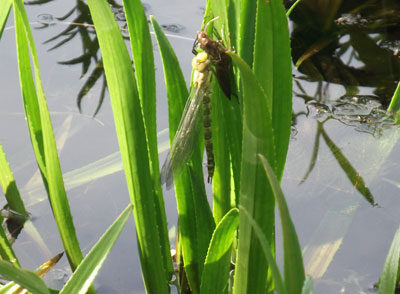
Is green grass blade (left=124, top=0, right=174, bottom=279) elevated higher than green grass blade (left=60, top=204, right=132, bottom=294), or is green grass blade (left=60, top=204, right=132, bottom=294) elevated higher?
Result: green grass blade (left=124, top=0, right=174, bottom=279)

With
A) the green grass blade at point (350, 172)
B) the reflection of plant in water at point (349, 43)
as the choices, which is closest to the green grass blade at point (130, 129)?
the green grass blade at point (350, 172)

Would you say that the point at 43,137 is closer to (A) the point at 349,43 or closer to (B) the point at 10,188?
(B) the point at 10,188

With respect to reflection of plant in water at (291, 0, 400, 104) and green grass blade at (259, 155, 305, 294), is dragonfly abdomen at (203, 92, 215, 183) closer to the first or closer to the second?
green grass blade at (259, 155, 305, 294)

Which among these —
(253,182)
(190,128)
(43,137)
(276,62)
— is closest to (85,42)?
(43,137)

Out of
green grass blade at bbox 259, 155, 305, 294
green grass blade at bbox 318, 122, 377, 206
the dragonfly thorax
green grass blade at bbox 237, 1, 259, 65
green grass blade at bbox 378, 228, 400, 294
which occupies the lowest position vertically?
green grass blade at bbox 318, 122, 377, 206

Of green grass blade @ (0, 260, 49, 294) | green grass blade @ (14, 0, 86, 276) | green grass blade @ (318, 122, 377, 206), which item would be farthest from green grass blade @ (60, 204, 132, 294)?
green grass blade @ (318, 122, 377, 206)

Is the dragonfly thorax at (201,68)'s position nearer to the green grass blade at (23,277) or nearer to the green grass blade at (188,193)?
the green grass blade at (188,193)
